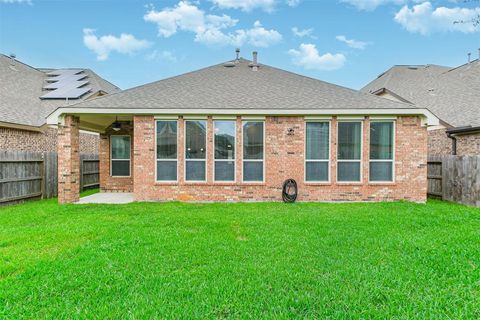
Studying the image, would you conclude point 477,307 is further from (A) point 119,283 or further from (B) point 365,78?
(B) point 365,78

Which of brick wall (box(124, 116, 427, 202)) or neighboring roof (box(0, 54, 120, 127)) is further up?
neighboring roof (box(0, 54, 120, 127))

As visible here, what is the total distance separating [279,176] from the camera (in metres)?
9.59

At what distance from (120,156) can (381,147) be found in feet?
33.3

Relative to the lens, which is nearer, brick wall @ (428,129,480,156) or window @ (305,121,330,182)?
window @ (305,121,330,182)

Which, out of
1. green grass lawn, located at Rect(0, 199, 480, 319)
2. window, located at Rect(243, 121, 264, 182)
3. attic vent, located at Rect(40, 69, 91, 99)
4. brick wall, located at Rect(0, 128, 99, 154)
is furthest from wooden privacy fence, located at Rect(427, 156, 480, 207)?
attic vent, located at Rect(40, 69, 91, 99)

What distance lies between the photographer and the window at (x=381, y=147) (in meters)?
9.58

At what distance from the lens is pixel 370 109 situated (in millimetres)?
9242

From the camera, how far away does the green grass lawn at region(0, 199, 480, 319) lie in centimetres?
300

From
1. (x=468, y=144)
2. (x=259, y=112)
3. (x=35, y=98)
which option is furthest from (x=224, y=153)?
(x=35, y=98)

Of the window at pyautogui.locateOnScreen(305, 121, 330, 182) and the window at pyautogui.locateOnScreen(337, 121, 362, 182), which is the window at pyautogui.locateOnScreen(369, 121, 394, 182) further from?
the window at pyautogui.locateOnScreen(305, 121, 330, 182)

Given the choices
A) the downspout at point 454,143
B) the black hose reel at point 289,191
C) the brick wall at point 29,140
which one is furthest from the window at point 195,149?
the downspout at point 454,143

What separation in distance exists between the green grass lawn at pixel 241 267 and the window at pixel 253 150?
108 inches

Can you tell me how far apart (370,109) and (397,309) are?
7.45 metres

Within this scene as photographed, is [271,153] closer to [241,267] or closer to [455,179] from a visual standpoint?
[241,267]
